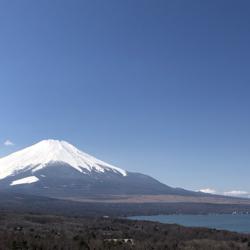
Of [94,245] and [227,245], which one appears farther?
[227,245]

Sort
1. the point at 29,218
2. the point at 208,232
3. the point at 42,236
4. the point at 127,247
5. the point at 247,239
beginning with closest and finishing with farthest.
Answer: the point at 127,247, the point at 42,236, the point at 247,239, the point at 208,232, the point at 29,218

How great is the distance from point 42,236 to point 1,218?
1674 inches

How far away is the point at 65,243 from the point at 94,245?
495 centimetres

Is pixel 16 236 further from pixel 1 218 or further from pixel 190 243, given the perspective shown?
pixel 1 218

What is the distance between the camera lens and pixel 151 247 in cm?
9356

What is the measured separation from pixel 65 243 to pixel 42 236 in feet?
31.4

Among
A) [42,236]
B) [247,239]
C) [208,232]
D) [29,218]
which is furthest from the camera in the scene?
[29,218]

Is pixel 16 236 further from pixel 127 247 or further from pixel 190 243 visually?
pixel 190 243

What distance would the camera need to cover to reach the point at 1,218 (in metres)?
137

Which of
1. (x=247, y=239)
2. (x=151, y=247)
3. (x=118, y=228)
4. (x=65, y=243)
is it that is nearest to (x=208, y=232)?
(x=247, y=239)

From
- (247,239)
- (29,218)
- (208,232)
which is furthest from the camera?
(29,218)

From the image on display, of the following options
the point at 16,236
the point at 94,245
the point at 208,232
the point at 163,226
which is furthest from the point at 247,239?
the point at 16,236

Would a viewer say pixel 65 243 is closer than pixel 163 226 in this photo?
Yes

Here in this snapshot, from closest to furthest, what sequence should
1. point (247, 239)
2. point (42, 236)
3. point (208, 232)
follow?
point (42, 236) < point (247, 239) < point (208, 232)
